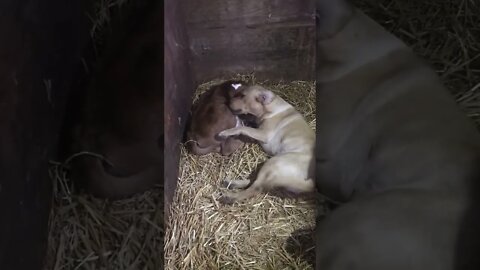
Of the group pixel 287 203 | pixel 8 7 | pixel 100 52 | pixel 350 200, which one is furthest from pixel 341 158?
pixel 8 7

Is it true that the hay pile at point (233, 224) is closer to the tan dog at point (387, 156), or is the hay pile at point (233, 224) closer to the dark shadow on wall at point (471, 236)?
the tan dog at point (387, 156)

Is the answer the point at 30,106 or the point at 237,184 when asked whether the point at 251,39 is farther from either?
Answer: the point at 30,106

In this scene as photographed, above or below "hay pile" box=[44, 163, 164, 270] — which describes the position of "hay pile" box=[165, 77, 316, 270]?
above

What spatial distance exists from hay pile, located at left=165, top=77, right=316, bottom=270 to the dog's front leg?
0.01 meters

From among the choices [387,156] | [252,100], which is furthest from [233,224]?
[387,156]

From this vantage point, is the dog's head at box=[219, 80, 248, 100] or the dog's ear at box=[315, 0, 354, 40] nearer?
the dog's head at box=[219, 80, 248, 100]

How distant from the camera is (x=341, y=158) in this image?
0.98 m

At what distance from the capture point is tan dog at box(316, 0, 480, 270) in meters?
0.91

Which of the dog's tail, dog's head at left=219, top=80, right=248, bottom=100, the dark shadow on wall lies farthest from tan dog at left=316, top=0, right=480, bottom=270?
the dog's tail

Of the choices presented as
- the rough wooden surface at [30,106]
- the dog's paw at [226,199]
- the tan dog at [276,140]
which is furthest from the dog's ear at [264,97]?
the rough wooden surface at [30,106]

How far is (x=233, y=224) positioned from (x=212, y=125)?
0.36 feet

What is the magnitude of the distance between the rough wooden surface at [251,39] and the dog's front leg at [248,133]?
2.8 inches

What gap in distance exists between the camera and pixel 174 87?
87cm

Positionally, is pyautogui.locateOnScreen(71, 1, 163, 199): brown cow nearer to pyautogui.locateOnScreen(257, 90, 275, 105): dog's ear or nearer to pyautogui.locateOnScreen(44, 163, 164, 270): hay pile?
pyautogui.locateOnScreen(44, 163, 164, 270): hay pile
